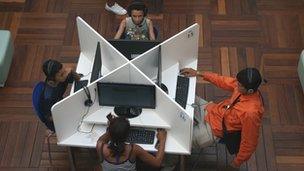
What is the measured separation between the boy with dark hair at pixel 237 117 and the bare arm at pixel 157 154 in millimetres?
339

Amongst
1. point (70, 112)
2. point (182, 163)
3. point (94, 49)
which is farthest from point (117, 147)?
point (94, 49)

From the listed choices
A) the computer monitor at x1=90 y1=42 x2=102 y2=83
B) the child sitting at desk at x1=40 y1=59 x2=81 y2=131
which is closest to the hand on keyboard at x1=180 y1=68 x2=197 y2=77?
the computer monitor at x1=90 y1=42 x2=102 y2=83

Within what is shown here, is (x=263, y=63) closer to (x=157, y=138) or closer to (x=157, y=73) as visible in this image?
(x=157, y=73)

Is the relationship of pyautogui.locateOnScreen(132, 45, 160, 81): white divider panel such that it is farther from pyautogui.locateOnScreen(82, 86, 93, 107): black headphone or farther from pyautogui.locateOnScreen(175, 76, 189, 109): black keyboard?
pyautogui.locateOnScreen(82, 86, 93, 107): black headphone

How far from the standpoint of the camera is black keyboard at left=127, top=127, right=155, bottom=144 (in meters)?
3.57

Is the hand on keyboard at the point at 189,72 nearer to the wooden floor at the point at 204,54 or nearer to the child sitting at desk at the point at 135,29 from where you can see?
the child sitting at desk at the point at 135,29

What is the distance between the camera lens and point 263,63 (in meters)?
5.02

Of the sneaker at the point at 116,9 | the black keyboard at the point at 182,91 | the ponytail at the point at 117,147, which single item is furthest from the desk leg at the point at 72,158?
the sneaker at the point at 116,9

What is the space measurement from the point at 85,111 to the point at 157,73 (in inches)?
26.6

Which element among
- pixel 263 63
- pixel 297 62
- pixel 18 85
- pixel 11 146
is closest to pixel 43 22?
pixel 18 85

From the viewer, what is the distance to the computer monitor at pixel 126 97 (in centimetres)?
358

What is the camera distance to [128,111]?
3.73 m

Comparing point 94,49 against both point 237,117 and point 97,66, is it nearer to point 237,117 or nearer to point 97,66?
point 97,66

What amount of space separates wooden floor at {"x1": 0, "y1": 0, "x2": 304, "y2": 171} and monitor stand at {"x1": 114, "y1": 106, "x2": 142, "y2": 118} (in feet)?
2.38
